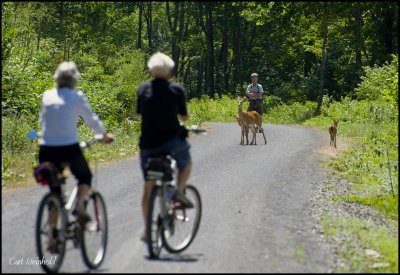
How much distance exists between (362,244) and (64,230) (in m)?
4.66

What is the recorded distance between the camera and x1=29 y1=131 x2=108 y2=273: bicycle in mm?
6828

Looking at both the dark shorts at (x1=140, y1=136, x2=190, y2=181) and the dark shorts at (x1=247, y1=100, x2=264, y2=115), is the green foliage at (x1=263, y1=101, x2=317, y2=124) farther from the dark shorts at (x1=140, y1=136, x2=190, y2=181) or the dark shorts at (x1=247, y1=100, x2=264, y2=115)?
the dark shorts at (x1=140, y1=136, x2=190, y2=181)

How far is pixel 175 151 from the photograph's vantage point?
7.61m

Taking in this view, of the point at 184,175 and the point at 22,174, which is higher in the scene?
the point at 184,175

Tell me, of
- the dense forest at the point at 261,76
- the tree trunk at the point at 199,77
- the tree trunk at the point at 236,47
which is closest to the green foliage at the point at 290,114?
the dense forest at the point at 261,76

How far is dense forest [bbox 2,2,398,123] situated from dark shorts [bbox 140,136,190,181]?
11.6 metres

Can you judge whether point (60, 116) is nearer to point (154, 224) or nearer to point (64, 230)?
point (64, 230)

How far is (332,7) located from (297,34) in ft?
80.4

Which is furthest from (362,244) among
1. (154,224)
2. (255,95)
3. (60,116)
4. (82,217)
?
(255,95)

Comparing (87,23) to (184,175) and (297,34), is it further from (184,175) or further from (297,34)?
(184,175)

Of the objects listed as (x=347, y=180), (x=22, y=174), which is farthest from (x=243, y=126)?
(x=22, y=174)

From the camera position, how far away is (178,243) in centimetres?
Result: 799

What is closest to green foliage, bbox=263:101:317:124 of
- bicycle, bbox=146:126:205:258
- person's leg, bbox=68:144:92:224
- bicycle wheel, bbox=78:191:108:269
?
bicycle, bbox=146:126:205:258

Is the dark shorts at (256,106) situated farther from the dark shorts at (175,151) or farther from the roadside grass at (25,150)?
the dark shorts at (175,151)
